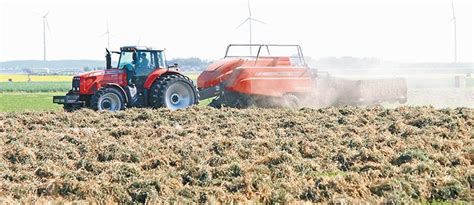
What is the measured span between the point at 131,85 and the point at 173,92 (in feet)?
4.27

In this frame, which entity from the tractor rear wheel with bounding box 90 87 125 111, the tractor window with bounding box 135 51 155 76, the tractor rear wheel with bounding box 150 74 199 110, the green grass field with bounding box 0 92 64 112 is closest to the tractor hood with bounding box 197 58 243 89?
the tractor rear wheel with bounding box 150 74 199 110

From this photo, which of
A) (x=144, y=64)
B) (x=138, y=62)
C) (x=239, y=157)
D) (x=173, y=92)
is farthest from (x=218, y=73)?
(x=239, y=157)

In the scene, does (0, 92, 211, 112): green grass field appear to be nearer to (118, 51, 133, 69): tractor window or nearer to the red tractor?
the red tractor

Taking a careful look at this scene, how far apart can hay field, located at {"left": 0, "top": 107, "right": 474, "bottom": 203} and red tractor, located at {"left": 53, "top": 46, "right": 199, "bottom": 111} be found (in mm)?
2029

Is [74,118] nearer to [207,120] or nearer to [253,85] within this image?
[207,120]

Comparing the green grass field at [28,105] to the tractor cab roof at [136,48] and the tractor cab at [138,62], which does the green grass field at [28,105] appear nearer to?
the tractor cab at [138,62]

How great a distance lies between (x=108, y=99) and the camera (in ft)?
68.7

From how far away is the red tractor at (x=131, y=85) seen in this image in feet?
68.7

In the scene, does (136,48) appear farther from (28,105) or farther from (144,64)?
(28,105)

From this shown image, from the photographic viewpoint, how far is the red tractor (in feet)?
68.7

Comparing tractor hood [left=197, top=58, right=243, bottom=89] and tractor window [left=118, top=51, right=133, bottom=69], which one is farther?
tractor hood [left=197, top=58, right=243, bottom=89]

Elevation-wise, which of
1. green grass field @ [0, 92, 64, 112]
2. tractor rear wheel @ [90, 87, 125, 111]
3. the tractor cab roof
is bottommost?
green grass field @ [0, 92, 64, 112]

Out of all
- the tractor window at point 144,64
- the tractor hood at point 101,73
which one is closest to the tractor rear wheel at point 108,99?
the tractor hood at point 101,73

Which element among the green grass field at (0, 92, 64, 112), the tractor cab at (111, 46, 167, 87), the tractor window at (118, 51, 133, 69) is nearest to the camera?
the tractor cab at (111, 46, 167, 87)
